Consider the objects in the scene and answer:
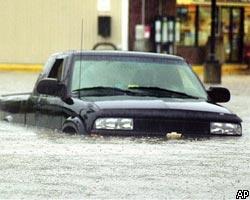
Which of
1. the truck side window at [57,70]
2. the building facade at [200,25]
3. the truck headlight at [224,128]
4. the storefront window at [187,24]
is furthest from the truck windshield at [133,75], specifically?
the storefront window at [187,24]

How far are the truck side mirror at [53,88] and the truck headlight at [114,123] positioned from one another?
953mm

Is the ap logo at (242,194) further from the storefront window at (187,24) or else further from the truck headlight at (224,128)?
the storefront window at (187,24)

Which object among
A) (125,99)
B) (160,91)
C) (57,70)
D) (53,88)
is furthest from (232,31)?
(125,99)

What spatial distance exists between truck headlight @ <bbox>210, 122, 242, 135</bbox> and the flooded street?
0.32 ft

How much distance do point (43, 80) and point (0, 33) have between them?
26791mm

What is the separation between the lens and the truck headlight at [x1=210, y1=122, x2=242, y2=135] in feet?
33.7

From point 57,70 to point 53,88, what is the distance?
918mm

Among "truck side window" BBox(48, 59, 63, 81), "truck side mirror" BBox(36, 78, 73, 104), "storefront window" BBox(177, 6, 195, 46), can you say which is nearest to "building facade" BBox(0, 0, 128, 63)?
"storefront window" BBox(177, 6, 195, 46)

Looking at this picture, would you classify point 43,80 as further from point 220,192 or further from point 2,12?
point 2,12

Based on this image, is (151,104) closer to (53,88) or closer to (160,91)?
(160,91)

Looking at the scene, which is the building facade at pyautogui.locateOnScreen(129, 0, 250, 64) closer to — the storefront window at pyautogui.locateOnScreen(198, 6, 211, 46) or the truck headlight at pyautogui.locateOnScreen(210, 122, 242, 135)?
the storefront window at pyautogui.locateOnScreen(198, 6, 211, 46)

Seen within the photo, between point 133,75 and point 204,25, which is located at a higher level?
point 133,75

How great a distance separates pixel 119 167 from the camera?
799 cm

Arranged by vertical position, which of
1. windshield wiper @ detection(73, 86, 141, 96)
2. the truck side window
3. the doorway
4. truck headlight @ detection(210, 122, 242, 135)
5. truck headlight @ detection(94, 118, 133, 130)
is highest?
the truck side window
